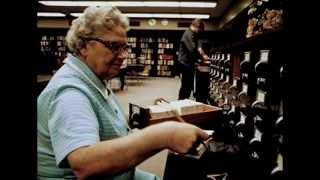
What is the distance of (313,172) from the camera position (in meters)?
0.83

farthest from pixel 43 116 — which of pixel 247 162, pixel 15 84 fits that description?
pixel 247 162

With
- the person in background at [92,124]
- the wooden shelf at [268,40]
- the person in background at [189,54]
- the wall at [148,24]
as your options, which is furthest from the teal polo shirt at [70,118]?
the wall at [148,24]

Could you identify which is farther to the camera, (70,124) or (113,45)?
(113,45)

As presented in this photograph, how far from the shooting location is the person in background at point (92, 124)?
3.24 feet

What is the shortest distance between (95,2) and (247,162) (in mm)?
12595

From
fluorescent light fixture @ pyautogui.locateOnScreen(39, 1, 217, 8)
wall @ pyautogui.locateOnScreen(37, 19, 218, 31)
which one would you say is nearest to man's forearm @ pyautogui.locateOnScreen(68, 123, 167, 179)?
fluorescent light fixture @ pyautogui.locateOnScreen(39, 1, 217, 8)

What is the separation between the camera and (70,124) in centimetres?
106

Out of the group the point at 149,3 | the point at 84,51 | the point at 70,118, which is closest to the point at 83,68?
the point at 84,51

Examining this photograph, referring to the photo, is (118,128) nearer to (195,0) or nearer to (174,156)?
(174,156)

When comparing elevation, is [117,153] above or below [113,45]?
below

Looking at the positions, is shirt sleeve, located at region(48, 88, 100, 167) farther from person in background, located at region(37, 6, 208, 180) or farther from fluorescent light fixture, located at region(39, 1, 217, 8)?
fluorescent light fixture, located at region(39, 1, 217, 8)

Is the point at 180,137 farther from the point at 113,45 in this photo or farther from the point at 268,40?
the point at 113,45

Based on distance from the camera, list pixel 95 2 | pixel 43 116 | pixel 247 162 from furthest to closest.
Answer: pixel 95 2 → pixel 247 162 → pixel 43 116

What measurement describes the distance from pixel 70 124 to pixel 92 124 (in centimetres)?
6
